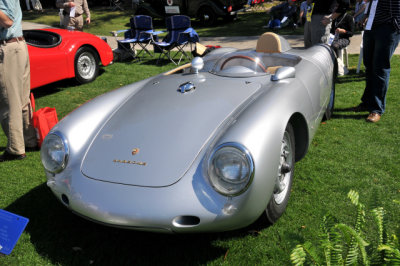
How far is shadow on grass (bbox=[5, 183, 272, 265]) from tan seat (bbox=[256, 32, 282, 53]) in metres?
2.20

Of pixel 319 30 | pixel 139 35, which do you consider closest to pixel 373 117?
pixel 319 30

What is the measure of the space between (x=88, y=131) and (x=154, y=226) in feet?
3.37

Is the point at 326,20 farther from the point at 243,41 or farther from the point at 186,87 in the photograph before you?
the point at 243,41

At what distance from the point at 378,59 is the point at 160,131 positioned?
3.09 metres

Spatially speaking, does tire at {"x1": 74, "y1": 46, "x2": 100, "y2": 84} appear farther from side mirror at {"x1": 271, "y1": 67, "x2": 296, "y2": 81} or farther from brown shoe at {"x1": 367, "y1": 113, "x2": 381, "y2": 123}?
brown shoe at {"x1": 367, "y1": 113, "x2": 381, "y2": 123}

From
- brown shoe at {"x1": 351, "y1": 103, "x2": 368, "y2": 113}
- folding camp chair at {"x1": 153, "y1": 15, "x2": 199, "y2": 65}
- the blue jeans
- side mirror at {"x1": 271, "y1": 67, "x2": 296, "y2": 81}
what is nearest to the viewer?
side mirror at {"x1": 271, "y1": 67, "x2": 296, "y2": 81}

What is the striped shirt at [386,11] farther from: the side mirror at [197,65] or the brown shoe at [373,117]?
the side mirror at [197,65]

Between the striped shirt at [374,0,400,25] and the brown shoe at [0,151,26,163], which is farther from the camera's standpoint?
the striped shirt at [374,0,400,25]

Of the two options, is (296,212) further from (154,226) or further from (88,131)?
(88,131)

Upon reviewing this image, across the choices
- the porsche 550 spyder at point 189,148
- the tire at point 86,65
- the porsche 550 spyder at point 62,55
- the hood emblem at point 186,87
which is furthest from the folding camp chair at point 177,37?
the hood emblem at point 186,87

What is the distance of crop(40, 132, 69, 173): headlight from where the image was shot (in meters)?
2.50

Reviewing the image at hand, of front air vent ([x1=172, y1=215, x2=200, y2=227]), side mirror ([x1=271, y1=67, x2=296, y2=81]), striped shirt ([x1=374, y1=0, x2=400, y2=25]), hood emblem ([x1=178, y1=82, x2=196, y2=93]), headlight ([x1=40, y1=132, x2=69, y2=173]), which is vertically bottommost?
front air vent ([x1=172, y1=215, x2=200, y2=227])

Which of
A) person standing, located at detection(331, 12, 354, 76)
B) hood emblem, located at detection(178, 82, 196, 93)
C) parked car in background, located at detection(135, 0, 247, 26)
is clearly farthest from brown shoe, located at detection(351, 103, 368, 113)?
parked car in background, located at detection(135, 0, 247, 26)

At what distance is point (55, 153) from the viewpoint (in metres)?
2.54
